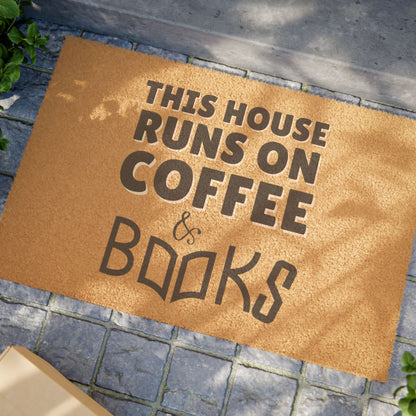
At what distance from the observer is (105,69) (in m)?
1.93

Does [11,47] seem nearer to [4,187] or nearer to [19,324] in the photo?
[4,187]

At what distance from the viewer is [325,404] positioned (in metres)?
1.74

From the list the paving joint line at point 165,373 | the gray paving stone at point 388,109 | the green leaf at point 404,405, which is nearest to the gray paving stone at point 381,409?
the green leaf at point 404,405

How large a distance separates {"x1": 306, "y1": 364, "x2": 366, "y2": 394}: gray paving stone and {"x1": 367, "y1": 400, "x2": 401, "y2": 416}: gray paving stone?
0.09 metres

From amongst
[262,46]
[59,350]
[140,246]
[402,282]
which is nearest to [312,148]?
[262,46]

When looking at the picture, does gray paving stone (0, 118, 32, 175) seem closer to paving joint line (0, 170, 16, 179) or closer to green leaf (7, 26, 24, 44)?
paving joint line (0, 170, 16, 179)

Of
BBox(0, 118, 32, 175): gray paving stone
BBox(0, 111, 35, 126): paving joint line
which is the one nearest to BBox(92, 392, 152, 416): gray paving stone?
BBox(0, 118, 32, 175): gray paving stone

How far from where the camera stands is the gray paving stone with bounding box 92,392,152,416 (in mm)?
1726

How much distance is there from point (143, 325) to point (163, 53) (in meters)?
1.46

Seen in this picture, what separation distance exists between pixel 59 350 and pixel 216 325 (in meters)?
0.80

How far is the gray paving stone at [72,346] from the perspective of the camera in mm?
1758

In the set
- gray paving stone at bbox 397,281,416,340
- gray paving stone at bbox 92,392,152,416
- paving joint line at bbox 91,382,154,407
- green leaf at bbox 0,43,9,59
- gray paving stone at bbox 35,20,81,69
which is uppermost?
gray paving stone at bbox 35,20,81,69

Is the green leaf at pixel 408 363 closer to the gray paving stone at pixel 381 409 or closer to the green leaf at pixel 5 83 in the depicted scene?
the gray paving stone at pixel 381 409

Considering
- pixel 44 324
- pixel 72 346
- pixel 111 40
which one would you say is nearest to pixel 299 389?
pixel 72 346
